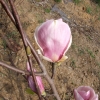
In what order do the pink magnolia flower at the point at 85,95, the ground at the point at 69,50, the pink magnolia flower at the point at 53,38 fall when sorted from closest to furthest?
the pink magnolia flower at the point at 53,38
the pink magnolia flower at the point at 85,95
the ground at the point at 69,50

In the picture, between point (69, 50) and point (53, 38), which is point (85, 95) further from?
point (69, 50)

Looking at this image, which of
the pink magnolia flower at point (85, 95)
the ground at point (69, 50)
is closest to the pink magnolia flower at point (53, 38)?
the pink magnolia flower at point (85, 95)

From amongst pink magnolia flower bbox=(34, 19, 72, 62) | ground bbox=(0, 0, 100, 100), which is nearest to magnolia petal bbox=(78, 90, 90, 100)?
pink magnolia flower bbox=(34, 19, 72, 62)

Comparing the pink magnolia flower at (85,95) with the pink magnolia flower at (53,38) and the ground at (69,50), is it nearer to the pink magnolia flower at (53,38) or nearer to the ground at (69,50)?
the pink magnolia flower at (53,38)

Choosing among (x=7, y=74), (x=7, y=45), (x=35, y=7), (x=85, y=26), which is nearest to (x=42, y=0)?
(x=35, y=7)

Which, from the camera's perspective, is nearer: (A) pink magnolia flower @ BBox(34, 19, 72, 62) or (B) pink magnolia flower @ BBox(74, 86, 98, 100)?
(A) pink magnolia flower @ BBox(34, 19, 72, 62)

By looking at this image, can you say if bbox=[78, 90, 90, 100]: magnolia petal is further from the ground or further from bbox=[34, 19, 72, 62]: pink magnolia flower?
the ground

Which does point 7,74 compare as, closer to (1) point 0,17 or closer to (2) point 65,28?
(1) point 0,17
